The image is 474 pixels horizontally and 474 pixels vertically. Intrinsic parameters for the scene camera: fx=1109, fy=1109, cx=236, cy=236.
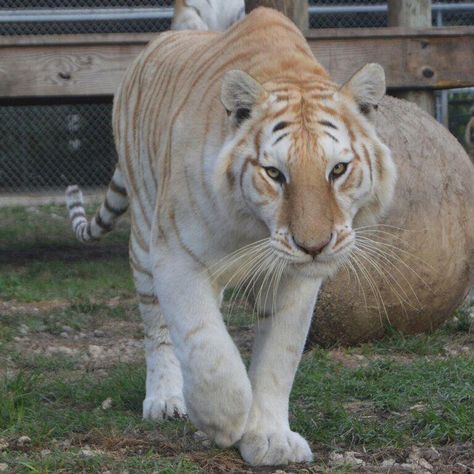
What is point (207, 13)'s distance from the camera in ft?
30.6

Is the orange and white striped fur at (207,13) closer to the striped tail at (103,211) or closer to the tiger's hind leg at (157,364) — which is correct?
the striped tail at (103,211)

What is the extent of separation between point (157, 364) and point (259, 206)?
4.61 feet

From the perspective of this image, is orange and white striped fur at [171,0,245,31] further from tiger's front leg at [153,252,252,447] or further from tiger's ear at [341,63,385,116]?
tiger's front leg at [153,252,252,447]

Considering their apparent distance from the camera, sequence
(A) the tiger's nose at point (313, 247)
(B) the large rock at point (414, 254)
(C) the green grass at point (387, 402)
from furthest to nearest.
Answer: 1. (B) the large rock at point (414, 254)
2. (C) the green grass at point (387, 402)
3. (A) the tiger's nose at point (313, 247)

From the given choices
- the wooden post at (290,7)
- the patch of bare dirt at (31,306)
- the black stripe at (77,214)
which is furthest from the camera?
the black stripe at (77,214)

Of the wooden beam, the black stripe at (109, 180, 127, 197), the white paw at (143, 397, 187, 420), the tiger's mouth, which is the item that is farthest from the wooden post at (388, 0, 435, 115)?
the tiger's mouth

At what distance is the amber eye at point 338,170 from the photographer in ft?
10.8

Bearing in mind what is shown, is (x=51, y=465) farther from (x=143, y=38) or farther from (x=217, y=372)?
(x=143, y=38)

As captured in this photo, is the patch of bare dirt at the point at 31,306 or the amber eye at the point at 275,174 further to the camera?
the patch of bare dirt at the point at 31,306

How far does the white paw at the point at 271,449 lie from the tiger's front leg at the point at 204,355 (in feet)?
0.29

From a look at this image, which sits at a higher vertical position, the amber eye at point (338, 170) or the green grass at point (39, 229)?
the amber eye at point (338, 170)

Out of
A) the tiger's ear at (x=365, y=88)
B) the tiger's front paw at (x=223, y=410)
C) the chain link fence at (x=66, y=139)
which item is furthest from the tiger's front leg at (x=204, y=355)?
the chain link fence at (x=66, y=139)

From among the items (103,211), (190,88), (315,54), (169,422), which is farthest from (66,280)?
(190,88)

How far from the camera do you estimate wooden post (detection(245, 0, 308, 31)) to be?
6.90 metres
